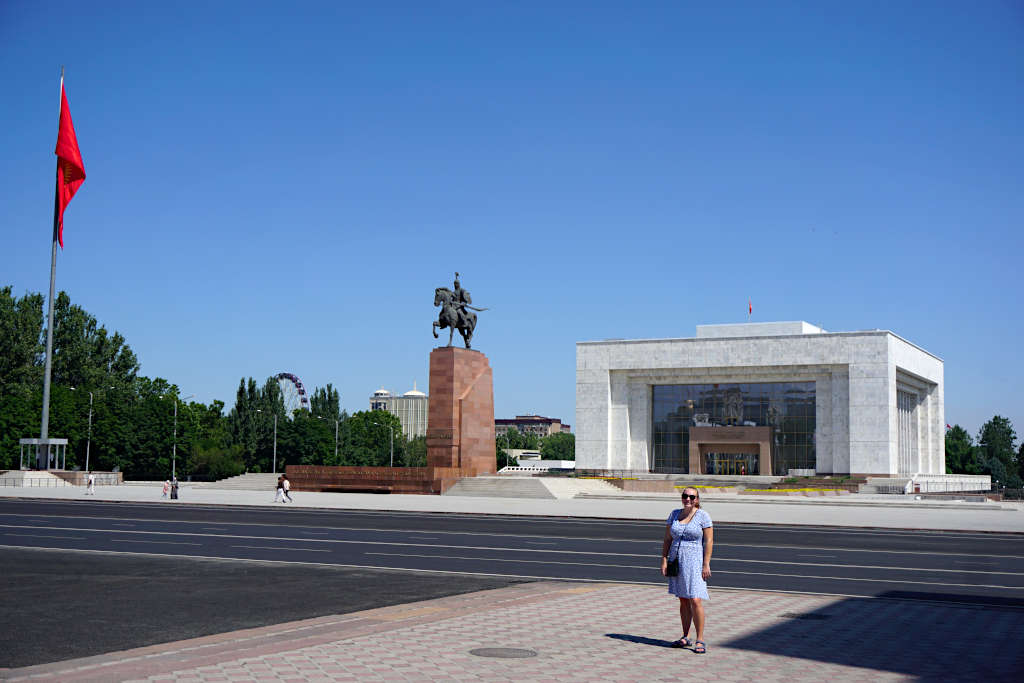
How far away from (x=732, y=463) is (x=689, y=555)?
73758mm

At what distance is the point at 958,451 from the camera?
378 ft

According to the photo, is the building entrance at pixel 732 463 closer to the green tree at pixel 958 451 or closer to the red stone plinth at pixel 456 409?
the red stone plinth at pixel 456 409

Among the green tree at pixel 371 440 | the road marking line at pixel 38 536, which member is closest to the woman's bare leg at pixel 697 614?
the road marking line at pixel 38 536

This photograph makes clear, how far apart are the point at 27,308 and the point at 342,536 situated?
76463 millimetres

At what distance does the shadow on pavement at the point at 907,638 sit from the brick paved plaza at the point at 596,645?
0.02 meters

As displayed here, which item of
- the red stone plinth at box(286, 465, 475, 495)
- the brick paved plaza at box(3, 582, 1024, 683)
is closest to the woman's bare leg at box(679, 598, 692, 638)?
the brick paved plaza at box(3, 582, 1024, 683)

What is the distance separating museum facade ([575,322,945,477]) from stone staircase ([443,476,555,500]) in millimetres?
29347

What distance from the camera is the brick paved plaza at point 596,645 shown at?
830 cm

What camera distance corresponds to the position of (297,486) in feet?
193

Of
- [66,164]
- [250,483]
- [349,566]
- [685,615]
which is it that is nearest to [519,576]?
[349,566]

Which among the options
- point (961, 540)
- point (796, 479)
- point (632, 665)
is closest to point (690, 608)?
point (632, 665)

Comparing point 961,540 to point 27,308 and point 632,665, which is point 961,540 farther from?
point 27,308

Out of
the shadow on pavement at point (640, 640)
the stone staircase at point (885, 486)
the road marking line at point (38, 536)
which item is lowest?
the stone staircase at point (885, 486)

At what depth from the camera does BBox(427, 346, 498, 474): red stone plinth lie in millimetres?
53562
